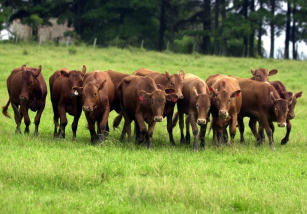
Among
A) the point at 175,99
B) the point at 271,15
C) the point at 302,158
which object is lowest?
the point at 302,158

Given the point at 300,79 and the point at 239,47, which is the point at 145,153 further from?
the point at 239,47

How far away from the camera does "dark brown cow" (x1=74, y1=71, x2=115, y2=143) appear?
38.6 ft

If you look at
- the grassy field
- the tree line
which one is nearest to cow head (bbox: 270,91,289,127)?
the grassy field

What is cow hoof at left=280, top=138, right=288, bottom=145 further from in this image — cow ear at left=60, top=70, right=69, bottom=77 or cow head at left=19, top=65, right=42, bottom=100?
cow head at left=19, top=65, right=42, bottom=100

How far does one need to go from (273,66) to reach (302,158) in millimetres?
21740

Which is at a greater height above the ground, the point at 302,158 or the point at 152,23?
the point at 152,23

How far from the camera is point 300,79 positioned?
2612cm

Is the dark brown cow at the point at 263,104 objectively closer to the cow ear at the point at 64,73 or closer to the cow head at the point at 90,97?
the cow head at the point at 90,97

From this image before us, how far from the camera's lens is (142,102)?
11.9 m

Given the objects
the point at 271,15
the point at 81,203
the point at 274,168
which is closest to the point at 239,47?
the point at 271,15

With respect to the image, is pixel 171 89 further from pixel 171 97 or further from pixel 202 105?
pixel 202 105

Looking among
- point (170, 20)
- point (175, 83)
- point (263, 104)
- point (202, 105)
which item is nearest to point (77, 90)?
point (175, 83)

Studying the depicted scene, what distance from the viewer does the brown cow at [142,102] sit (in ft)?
38.3

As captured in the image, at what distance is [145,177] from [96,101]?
3.83m
